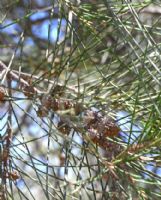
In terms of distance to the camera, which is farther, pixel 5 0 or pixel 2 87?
pixel 5 0

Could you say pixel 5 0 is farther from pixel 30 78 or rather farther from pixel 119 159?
pixel 119 159

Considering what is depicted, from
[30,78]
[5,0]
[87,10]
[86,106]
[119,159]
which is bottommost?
[119,159]

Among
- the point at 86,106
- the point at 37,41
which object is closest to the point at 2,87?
the point at 86,106

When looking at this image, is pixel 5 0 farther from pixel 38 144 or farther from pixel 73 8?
pixel 38 144

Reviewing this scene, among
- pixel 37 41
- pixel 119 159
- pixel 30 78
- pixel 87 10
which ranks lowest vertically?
pixel 119 159

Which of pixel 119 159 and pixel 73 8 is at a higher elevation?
pixel 73 8

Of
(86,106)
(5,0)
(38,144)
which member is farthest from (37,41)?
(86,106)

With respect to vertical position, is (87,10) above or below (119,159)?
above

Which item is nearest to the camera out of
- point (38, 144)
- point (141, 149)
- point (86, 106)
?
point (141, 149)

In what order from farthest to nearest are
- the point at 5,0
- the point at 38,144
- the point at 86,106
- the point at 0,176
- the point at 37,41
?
the point at 38,144 → the point at 37,41 → the point at 5,0 → the point at 0,176 → the point at 86,106
